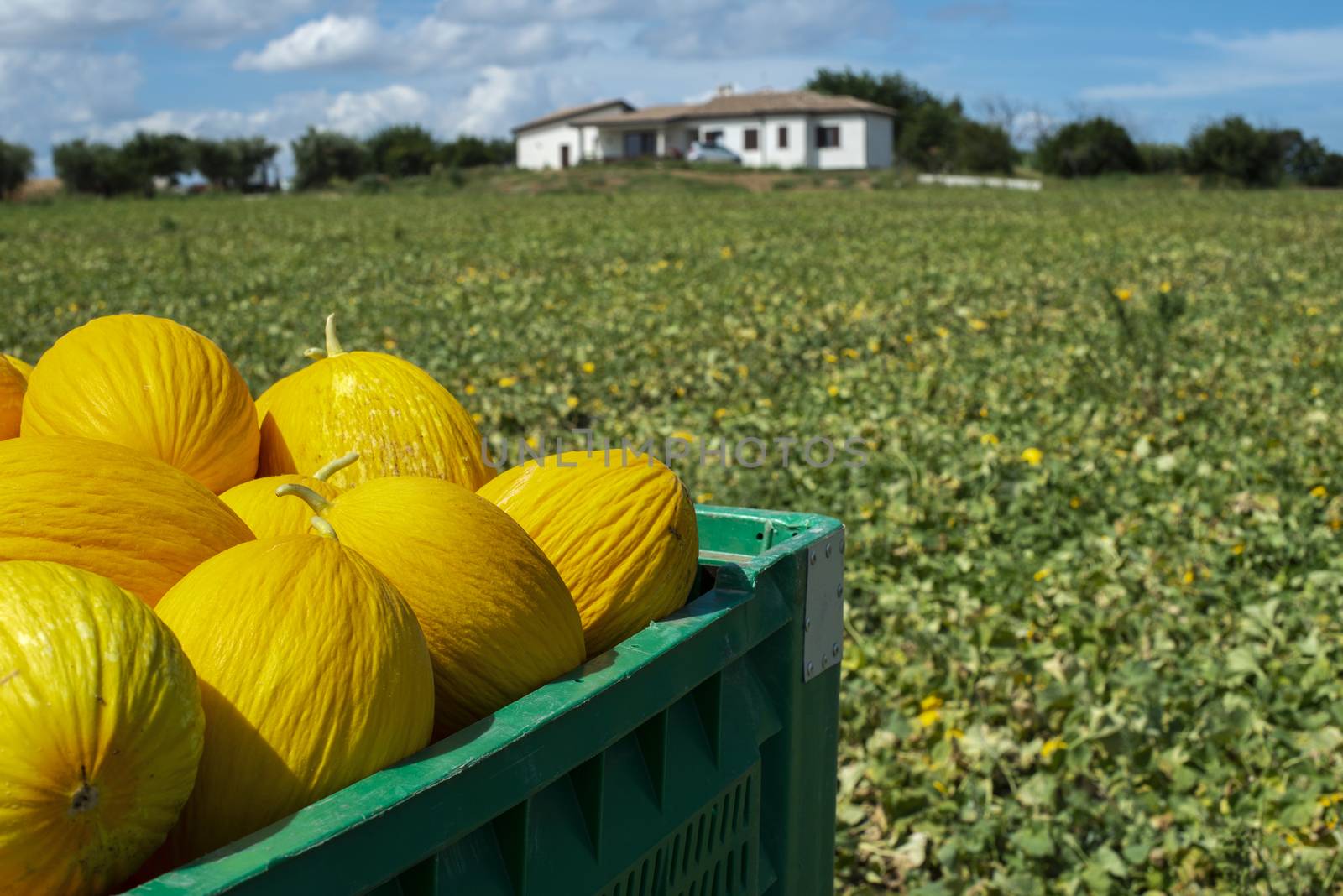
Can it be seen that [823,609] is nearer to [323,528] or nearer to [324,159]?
[323,528]

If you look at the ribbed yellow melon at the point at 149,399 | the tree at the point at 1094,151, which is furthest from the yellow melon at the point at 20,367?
the tree at the point at 1094,151

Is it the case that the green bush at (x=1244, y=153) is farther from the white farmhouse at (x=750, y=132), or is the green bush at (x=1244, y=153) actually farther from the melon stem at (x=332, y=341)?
the melon stem at (x=332, y=341)

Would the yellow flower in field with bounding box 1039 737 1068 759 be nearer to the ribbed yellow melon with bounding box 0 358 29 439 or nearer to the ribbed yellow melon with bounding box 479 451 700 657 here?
the ribbed yellow melon with bounding box 479 451 700 657

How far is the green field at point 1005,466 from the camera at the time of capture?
8.96ft

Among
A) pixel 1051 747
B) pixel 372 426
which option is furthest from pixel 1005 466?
pixel 372 426

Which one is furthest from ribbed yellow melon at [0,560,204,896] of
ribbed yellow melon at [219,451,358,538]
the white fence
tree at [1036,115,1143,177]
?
tree at [1036,115,1143,177]

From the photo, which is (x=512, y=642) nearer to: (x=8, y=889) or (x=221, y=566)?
(x=221, y=566)

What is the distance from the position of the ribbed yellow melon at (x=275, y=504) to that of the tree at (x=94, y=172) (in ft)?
174

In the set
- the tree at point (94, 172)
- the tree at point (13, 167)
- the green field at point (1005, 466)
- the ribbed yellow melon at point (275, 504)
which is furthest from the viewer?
the tree at point (94, 172)

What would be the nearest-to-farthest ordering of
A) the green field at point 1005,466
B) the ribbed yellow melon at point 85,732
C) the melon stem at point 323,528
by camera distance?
1. the ribbed yellow melon at point 85,732
2. the melon stem at point 323,528
3. the green field at point 1005,466

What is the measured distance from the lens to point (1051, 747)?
2.83m

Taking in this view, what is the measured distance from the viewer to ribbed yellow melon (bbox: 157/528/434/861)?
2.99 feet

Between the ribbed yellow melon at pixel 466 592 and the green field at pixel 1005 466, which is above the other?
the ribbed yellow melon at pixel 466 592

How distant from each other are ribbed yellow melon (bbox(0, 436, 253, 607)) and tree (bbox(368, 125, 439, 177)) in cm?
6395
